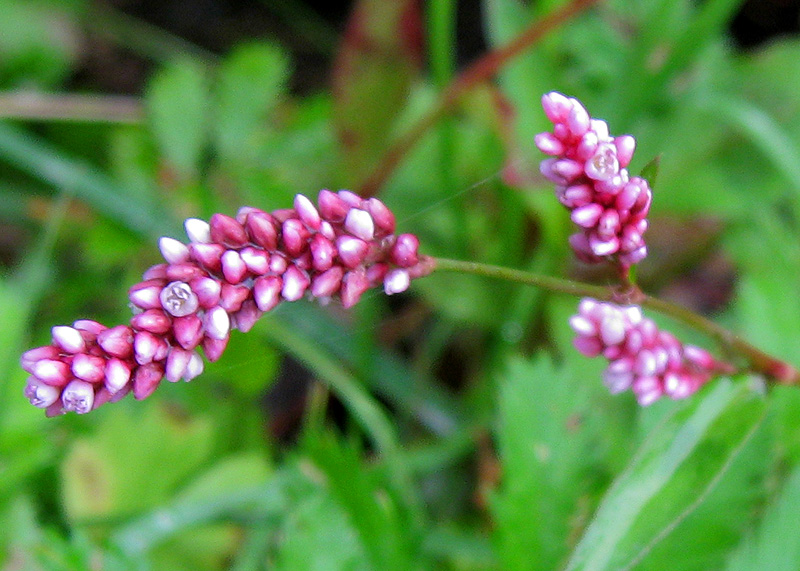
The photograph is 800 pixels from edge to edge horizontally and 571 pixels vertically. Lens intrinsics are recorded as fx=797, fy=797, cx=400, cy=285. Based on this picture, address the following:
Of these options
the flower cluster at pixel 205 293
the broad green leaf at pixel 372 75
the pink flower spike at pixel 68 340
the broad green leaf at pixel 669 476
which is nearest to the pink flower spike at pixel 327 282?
the flower cluster at pixel 205 293

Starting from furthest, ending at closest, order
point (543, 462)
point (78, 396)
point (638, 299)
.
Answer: point (543, 462)
point (638, 299)
point (78, 396)

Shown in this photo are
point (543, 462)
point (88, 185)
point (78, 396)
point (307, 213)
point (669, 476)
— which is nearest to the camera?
point (78, 396)

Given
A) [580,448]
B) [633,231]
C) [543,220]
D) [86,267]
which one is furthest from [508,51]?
[86,267]

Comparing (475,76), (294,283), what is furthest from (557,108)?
(475,76)

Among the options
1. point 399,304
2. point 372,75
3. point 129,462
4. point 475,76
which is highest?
point 372,75

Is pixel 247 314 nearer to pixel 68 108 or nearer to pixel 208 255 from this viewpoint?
pixel 208 255

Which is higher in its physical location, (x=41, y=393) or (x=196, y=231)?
(x=196, y=231)

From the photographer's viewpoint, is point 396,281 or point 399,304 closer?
point 396,281

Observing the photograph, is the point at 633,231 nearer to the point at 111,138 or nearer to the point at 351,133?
the point at 351,133

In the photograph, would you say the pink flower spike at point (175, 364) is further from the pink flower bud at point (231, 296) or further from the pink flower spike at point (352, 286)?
the pink flower spike at point (352, 286)
